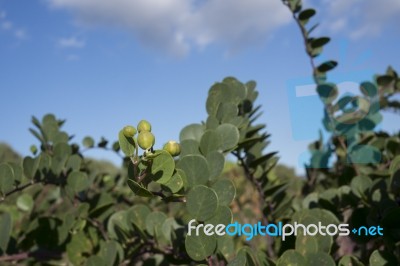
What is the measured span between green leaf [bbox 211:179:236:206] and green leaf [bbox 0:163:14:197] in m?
0.49

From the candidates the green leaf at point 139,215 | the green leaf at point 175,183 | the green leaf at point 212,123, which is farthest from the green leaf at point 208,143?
the green leaf at point 139,215


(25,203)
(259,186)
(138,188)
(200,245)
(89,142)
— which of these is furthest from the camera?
(89,142)

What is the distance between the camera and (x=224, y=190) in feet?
2.88

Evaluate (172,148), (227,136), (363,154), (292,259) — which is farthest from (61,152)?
(363,154)

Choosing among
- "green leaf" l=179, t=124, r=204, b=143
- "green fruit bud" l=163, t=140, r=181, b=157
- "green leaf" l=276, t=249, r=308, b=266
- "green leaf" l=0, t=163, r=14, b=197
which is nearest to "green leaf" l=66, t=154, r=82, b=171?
"green leaf" l=0, t=163, r=14, b=197

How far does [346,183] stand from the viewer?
1461 mm

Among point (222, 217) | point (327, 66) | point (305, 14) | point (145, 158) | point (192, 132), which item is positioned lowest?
point (222, 217)

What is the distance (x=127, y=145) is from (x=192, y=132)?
1.22 feet

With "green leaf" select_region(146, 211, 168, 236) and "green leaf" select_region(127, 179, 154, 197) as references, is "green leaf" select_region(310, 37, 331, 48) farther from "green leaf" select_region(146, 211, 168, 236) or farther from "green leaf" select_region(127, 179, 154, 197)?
"green leaf" select_region(127, 179, 154, 197)

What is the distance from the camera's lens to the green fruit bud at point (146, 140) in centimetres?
71

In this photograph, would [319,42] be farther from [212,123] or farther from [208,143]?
[208,143]

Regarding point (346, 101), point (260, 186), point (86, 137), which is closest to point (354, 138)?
point (346, 101)

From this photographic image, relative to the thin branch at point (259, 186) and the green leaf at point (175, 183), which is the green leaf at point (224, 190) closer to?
the green leaf at point (175, 183)

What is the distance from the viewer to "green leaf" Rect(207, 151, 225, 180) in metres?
0.91
